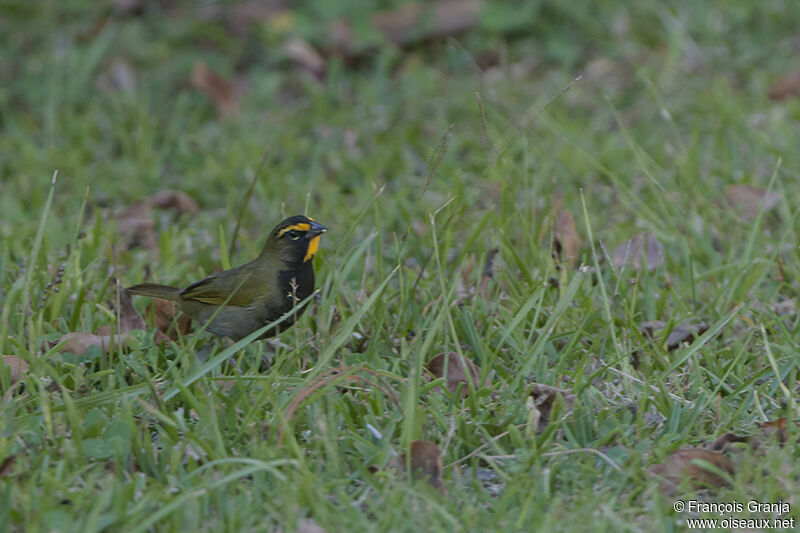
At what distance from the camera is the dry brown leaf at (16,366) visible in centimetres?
338

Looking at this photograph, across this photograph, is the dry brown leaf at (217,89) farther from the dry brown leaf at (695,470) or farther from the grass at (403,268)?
the dry brown leaf at (695,470)

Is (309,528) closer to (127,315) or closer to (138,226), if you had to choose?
(127,315)

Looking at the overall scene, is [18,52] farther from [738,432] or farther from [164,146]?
[738,432]

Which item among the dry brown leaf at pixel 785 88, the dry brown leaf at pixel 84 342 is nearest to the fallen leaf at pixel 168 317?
the dry brown leaf at pixel 84 342

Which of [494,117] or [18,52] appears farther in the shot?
[18,52]

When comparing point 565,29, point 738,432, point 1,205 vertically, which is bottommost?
point 738,432

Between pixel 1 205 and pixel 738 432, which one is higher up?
pixel 1 205

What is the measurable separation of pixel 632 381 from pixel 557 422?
0.45 m

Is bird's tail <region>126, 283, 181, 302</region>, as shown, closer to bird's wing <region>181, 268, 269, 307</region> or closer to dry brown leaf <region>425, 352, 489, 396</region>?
bird's wing <region>181, 268, 269, 307</region>

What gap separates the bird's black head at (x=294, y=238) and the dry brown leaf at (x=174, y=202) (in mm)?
1533

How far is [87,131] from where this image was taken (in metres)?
6.27

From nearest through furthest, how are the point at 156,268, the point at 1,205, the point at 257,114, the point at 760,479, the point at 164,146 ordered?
the point at 760,479 → the point at 156,268 → the point at 1,205 → the point at 164,146 → the point at 257,114

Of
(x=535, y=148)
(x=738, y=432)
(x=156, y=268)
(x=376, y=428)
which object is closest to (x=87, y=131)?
(x=156, y=268)

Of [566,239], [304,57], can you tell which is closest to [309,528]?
[566,239]
